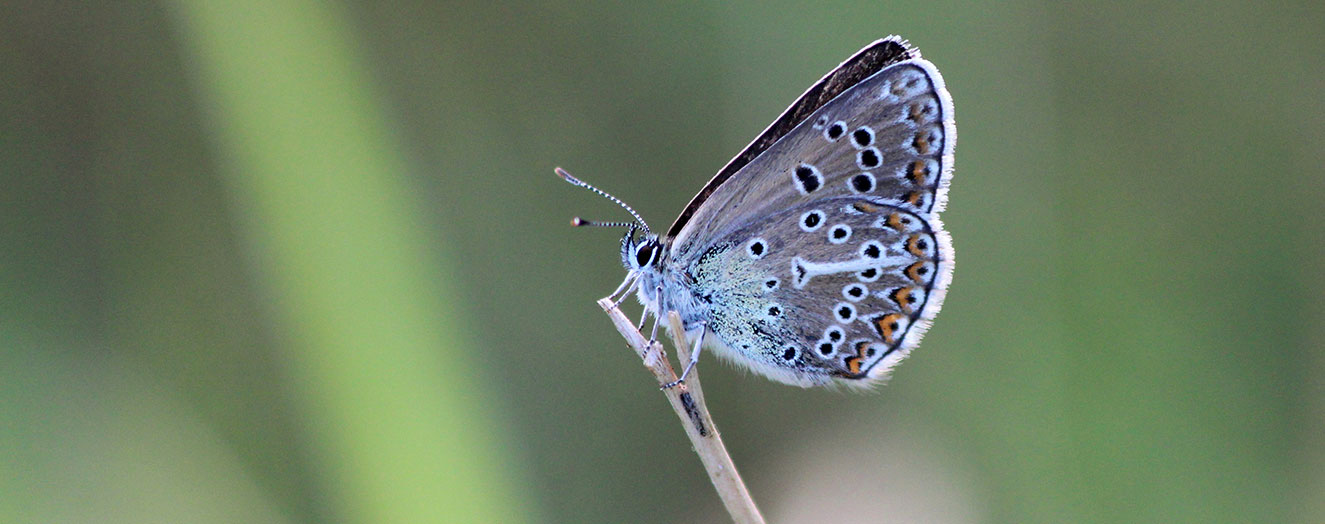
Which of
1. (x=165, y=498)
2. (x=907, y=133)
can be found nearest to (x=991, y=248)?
(x=907, y=133)

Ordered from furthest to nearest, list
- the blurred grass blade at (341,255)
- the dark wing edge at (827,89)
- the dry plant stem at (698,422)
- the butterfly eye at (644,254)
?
the butterfly eye at (644,254) → the dark wing edge at (827,89) → the blurred grass blade at (341,255) → the dry plant stem at (698,422)

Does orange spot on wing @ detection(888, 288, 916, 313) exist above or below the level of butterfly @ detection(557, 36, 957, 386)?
below

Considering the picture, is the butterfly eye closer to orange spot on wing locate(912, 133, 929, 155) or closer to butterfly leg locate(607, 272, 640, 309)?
butterfly leg locate(607, 272, 640, 309)

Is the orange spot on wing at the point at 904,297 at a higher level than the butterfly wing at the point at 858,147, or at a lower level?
lower

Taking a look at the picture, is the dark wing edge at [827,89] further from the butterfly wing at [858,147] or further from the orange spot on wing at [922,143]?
the orange spot on wing at [922,143]

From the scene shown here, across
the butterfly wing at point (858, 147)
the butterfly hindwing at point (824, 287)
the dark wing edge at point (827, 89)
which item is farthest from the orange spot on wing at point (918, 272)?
the dark wing edge at point (827, 89)

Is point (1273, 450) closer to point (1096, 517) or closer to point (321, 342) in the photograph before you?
point (1096, 517)

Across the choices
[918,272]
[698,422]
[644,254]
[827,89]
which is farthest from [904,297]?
[698,422]

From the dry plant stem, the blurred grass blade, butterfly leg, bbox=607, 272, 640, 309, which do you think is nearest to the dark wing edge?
butterfly leg, bbox=607, 272, 640, 309
